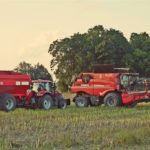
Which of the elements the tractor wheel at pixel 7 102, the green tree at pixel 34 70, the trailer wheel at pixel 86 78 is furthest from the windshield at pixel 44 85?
the green tree at pixel 34 70

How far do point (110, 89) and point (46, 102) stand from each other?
14.4 ft

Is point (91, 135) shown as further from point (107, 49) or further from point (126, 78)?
point (107, 49)

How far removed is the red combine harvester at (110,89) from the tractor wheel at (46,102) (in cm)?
330

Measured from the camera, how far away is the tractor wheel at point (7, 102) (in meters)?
27.7

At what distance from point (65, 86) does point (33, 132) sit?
216 feet

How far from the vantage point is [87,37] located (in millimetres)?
87438

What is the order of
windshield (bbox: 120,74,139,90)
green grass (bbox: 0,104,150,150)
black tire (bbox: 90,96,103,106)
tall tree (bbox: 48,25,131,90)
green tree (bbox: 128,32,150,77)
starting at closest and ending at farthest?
1. green grass (bbox: 0,104,150,150)
2. windshield (bbox: 120,74,139,90)
3. black tire (bbox: 90,96,103,106)
4. tall tree (bbox: 48,25,131,90)
5. green tree (bbox: 128,32,150,77)

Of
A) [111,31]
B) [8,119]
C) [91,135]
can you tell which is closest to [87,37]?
[111,31]

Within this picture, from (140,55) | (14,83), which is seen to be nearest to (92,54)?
(140,55)

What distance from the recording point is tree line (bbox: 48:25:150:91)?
81062 mm

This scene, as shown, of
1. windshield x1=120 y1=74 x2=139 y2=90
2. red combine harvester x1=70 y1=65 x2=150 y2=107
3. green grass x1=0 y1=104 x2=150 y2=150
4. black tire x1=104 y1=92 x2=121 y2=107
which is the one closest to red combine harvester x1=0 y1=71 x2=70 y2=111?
red combine harvester x1=70 y1=65 x2=150 y2=107

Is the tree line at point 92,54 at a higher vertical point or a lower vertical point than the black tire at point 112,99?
higher

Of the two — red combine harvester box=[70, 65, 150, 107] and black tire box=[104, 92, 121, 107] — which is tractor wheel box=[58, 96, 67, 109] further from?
black tire box=[104, 92, 121, 107]

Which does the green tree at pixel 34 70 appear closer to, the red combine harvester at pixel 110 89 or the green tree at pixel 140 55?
the green tree at pixel 140 55
